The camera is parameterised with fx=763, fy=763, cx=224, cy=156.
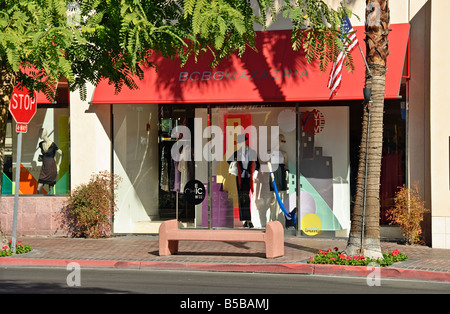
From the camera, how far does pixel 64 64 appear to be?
12.2m

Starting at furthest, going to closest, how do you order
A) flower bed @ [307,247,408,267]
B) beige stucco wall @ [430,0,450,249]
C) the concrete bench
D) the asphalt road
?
beige stucco wall @ [430,0,450,249] < the concrete bench < flower bed @ [307,247,408,267] < the asphalt road

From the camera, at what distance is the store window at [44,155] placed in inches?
752

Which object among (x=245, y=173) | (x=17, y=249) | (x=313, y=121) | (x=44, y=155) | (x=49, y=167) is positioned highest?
(x=313, y=121)

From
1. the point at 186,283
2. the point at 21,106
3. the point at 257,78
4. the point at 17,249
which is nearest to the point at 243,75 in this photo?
the point at 257,78

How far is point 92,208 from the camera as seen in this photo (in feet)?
58.9

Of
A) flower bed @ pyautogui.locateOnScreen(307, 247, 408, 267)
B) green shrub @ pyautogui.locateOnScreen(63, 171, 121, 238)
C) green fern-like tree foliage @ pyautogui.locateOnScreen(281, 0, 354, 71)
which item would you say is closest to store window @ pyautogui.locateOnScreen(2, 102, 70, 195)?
green shrub @ pyautogui.locateOnScreen(63, 171, 121, 238)

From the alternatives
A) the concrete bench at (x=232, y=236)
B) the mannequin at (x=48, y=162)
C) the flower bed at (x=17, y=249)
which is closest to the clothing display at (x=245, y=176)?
the concrete bench at (x=232, y=236)

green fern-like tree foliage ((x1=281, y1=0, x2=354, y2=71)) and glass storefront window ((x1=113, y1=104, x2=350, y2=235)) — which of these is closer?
green fern-like tree foliage ((x1=281, y1=0, x2=354, y2=71))

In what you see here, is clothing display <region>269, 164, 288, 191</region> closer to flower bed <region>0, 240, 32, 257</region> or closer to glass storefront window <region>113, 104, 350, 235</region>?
glass storefront window <region>113, 104, 350, 235</region>

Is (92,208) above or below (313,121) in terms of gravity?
below

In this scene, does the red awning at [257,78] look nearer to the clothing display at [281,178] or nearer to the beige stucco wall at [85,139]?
the beige stucco wall at [85,139]

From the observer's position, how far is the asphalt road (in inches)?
437

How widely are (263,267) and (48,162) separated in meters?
7.74

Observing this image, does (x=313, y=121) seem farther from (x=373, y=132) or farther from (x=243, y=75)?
(x=373, y=132)
